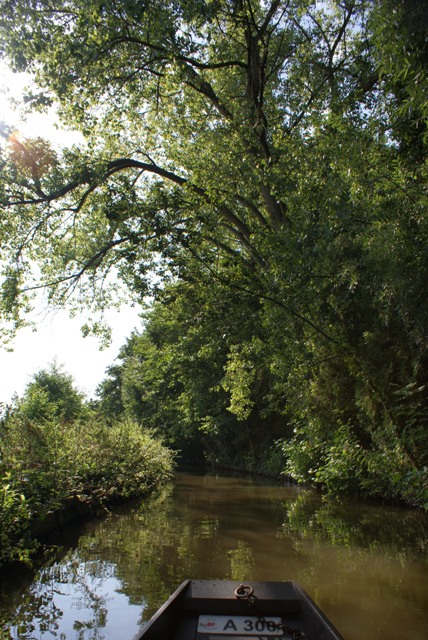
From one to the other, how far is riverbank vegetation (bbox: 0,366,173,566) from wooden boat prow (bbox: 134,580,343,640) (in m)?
2.83

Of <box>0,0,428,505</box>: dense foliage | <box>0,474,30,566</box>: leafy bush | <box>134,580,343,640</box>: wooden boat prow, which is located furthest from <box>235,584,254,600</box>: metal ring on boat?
<box>0,0,428,505</box>: dense foliage

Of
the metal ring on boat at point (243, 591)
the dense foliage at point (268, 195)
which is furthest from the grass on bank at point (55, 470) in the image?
the dense foliage at point (268, 195)

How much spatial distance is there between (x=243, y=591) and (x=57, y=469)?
5761 millimetres

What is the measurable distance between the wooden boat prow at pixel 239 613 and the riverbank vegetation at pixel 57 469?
2.83 metres

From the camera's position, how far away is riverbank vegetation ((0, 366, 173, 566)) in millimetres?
6184

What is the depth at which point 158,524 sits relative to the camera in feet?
31.0

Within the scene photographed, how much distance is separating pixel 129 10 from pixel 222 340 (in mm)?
10786

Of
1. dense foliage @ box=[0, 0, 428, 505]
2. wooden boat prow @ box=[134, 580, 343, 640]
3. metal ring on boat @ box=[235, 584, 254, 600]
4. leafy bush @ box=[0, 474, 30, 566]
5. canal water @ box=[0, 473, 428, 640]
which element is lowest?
canal water @ box=[0, 473, 428, 640]

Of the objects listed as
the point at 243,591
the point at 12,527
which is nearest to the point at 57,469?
the point at 12,527

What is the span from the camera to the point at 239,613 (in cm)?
374

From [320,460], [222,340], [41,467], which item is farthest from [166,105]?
[320,460]

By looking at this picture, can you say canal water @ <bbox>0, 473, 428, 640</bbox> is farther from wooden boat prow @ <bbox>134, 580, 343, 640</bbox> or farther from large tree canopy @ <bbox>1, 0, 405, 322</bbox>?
large tree canopy @ <bbox>1, 0, 405, 322</bbox>

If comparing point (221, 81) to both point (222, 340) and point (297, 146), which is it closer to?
point (297, 146)

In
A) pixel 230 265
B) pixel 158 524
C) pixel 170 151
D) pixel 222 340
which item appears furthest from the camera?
pixel 222 340
